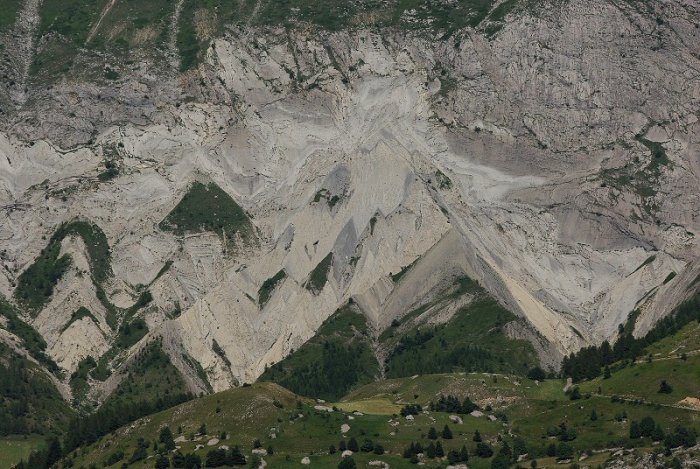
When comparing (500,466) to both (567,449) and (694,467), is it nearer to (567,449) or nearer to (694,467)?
(567,449)

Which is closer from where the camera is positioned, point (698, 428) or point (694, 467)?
point (694, 467)

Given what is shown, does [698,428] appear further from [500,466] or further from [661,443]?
[500,466]

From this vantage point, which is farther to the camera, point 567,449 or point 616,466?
point 567,449

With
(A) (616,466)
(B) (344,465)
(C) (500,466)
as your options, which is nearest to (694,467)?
(A) (616,466)

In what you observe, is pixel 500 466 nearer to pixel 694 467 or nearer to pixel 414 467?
pixel 414 467

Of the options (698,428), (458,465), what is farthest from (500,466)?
(698,428)

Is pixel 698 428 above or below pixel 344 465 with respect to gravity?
below

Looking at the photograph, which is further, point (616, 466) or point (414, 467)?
point (414, 467)

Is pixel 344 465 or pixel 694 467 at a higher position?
pixel 344 465
